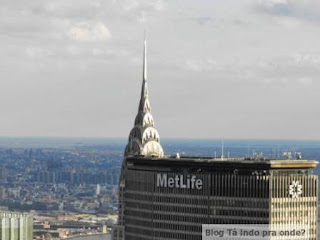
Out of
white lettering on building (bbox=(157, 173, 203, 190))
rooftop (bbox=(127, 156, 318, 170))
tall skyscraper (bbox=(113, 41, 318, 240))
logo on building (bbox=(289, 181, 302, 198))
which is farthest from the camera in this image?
white lettering on building (bbox=(157, 173, 203, 190))

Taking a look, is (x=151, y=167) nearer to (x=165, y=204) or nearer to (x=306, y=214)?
(x=165, y=204)

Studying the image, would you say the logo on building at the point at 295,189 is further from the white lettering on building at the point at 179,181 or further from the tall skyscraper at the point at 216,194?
the white lettering on building at the point at 179,181

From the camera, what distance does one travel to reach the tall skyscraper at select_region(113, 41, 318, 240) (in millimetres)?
166875

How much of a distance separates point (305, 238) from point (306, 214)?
130 inches

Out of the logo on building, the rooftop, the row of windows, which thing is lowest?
the row of windows

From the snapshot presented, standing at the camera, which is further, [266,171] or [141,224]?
[141,224]

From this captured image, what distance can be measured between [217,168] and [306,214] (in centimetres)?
1327

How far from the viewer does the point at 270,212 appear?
543ft

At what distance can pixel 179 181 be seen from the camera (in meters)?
178

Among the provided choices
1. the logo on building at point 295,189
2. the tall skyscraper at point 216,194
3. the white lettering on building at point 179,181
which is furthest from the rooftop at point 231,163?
the logo on building at point 295,189

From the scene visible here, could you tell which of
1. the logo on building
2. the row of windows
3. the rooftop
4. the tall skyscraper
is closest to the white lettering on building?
the tall skyscraper

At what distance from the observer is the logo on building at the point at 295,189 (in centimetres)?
16738

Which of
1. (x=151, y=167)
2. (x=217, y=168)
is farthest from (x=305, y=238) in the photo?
(x=151, y=167)

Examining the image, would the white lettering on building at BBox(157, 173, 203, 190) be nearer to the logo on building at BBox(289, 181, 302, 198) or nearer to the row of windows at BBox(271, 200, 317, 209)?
the row of windows at BBox(271, 200, 317, 209)
